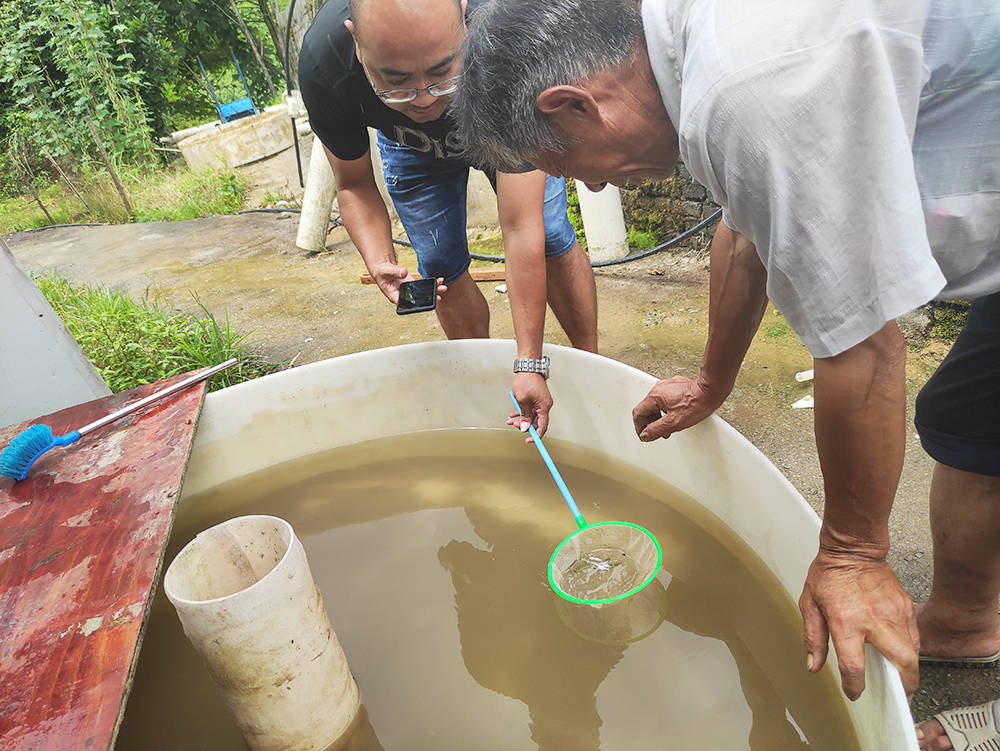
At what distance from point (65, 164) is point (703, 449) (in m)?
8.80

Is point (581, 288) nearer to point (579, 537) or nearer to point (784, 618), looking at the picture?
point (579, 537)

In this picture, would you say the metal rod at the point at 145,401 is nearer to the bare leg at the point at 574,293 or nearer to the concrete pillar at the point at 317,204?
the bare leg at the point at 574,293

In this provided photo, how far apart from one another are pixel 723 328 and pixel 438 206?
1125 millimetres

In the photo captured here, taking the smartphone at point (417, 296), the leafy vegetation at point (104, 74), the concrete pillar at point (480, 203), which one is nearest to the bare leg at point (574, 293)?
the smartphone at point (417, 296)

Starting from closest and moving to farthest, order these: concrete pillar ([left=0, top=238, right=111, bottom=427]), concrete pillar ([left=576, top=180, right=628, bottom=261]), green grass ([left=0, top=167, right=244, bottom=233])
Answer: concrete pillar ([left=0, top=238, right=111, bottom=427]) → concrete pillar ([left=576, top=180, right=628, bottom=261]) → green grass ([left=0, top=167, right=244, bottom=233])

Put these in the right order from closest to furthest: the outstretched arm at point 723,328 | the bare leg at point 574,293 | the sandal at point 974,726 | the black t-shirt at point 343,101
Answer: the sandal at point 974,726, the outstretched arm at point 723,328, the black t-shirt at point 343,101, the bare leg at point 574,293

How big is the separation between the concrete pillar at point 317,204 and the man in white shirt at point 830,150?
3.35m

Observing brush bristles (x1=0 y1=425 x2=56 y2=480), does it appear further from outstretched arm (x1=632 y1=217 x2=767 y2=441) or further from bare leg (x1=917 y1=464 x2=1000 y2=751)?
bare leg (x1=917 y1=464 x2=1000 y2=751)

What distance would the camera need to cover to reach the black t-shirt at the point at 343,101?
178 centimetres

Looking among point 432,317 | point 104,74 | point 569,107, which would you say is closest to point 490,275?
point 432,317

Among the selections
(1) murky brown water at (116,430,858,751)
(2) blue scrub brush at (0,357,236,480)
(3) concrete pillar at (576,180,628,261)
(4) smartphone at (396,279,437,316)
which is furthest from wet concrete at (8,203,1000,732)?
(2) blue scrub brush at (0,357,236,480)

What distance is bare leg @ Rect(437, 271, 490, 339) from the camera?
87.7 inches

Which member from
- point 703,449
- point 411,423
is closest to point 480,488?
point 411,423

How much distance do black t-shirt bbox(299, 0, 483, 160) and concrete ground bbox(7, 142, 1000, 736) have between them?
764 mm
